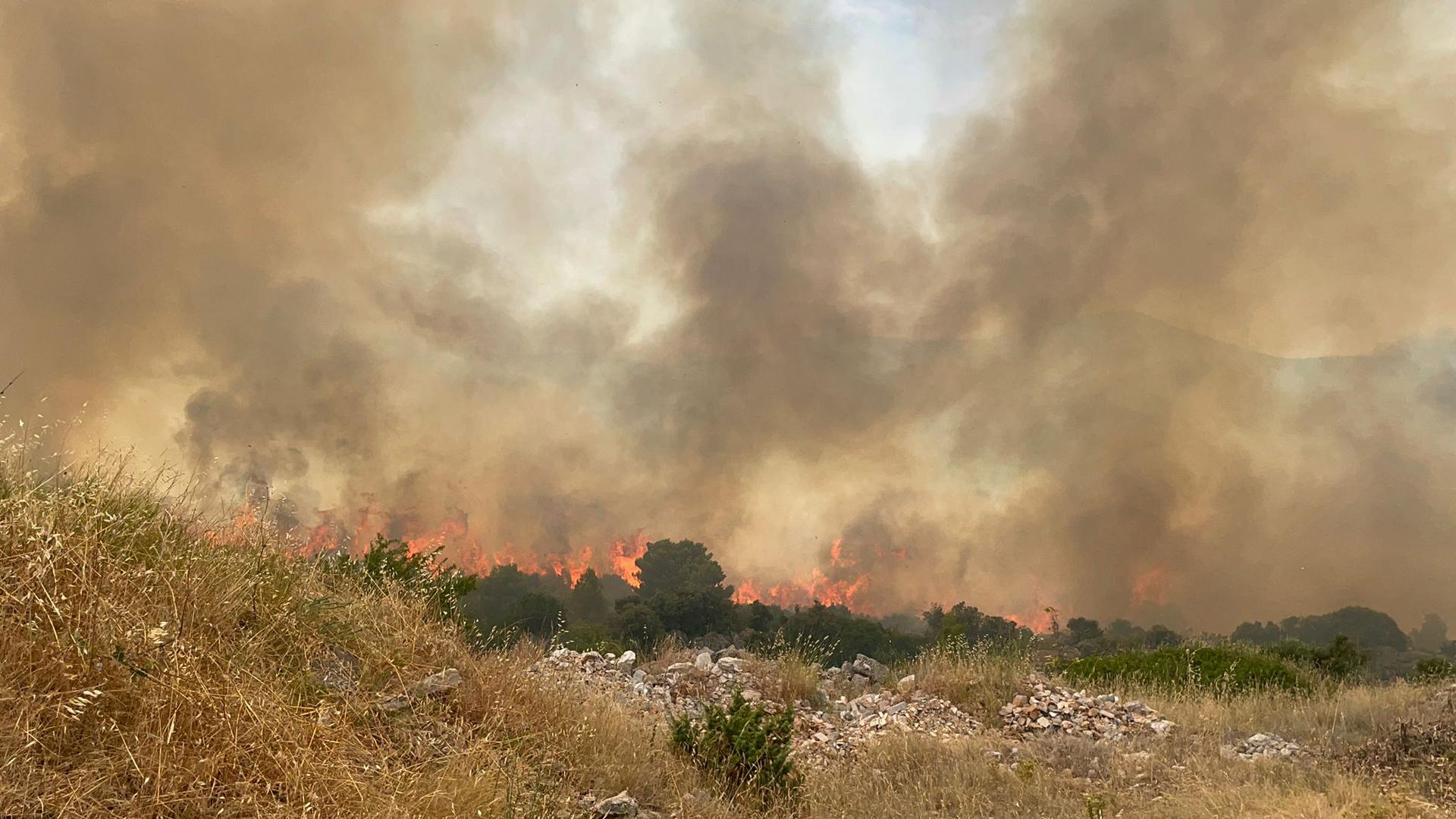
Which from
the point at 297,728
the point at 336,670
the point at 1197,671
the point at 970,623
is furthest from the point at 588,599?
the point at 297,728

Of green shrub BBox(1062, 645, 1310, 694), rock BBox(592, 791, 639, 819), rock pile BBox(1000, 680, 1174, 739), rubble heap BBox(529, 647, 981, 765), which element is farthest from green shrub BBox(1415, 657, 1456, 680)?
rock BBox(592, 791, 639, 819)

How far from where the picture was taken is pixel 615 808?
212 inches

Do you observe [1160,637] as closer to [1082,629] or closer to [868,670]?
[1082,629]

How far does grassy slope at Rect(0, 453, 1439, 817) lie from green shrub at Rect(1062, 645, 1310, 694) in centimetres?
574

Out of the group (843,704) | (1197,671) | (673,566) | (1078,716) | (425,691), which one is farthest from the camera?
(673,566)

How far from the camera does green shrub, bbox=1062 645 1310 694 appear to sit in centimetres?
1486

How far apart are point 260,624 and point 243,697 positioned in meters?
1.80

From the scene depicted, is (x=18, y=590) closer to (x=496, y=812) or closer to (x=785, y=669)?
(x=496, y=812)

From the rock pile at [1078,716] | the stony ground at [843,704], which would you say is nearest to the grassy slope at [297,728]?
the stony ground at [843,704]

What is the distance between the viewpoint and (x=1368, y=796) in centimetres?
641

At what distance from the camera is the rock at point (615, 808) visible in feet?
17.6

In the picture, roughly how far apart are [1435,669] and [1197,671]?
581 cm

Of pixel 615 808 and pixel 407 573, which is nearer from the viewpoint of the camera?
pixel 615 808

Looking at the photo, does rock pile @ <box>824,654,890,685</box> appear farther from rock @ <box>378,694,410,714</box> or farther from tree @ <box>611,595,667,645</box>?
rock @ <box>378,694,410,714</box>
